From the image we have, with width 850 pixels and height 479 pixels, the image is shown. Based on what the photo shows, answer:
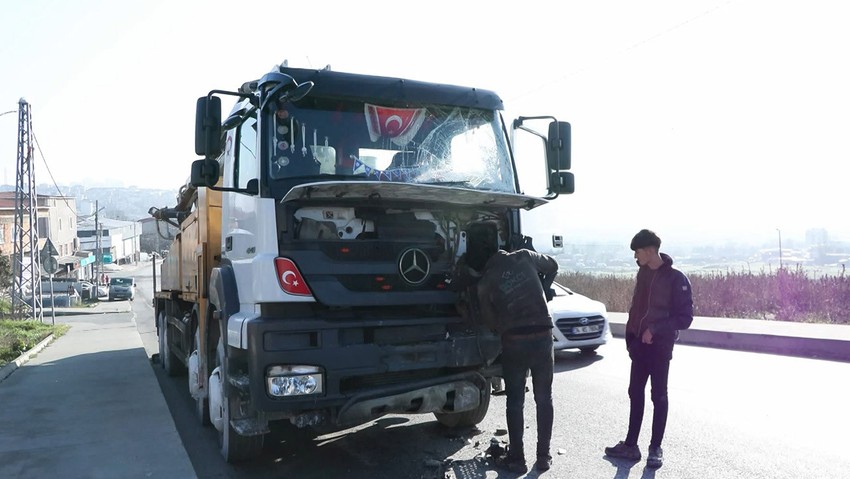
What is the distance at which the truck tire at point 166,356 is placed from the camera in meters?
10.8

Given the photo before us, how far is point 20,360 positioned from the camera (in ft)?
42.7

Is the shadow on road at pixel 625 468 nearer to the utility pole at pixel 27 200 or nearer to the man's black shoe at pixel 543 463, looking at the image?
the man's black shoe at pixel 543 463

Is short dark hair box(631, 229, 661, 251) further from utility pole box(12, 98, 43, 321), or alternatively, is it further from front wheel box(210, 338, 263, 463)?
utility pole box(12, 98, 43, 321)

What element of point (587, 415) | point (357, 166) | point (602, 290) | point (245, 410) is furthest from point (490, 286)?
point (602, 290)

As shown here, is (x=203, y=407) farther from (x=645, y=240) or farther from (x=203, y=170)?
(x=645, y=240)

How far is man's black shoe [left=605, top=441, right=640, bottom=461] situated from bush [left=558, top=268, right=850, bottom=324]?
1113 centimetres

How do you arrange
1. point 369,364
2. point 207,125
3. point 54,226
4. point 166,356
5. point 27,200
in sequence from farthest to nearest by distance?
point 54,226 → point 27,200 → point 166,356 → point 207,125 → point 369,364

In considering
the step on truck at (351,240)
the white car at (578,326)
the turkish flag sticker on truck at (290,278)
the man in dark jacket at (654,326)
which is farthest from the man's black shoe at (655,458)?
the white car at (578,326)

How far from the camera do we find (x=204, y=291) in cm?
651

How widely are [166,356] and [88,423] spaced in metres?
4.01

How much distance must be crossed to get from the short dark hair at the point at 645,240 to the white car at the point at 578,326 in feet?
16.3

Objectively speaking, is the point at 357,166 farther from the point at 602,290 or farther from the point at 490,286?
the point at 602,290

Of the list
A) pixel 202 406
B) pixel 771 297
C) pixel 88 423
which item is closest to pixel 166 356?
pixel 88 423

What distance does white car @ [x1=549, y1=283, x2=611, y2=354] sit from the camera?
10.4m
